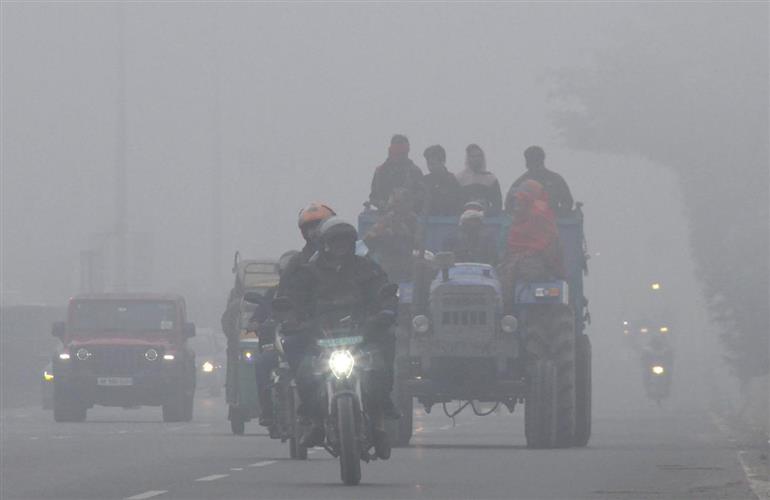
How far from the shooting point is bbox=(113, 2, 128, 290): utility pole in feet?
236

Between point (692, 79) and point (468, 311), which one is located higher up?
point (692, 79)

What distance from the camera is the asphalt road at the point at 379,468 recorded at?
18.4 meters

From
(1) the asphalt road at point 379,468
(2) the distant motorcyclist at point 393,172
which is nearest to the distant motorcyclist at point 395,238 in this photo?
(2) the distant motorcyclist at point 393,172

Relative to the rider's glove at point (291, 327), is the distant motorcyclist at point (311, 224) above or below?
above

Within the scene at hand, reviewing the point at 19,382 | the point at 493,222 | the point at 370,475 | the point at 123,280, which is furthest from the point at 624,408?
the point at 370,475

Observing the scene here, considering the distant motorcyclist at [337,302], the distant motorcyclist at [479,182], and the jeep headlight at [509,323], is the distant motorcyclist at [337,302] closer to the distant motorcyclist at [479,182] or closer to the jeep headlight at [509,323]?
the jeep headlight at [509,323]

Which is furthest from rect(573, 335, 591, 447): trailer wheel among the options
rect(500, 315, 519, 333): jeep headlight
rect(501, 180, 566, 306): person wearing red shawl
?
rect(500, 315, 519, 333): jeep headlight

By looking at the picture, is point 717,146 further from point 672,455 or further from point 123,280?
point 672,455

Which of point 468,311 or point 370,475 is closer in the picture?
point 370,475

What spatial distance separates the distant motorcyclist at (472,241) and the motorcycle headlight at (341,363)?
27.2ft

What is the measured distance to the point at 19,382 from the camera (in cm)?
5244

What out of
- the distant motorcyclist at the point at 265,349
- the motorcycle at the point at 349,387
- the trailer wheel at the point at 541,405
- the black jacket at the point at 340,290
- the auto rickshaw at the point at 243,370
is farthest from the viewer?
the auto rickshaw at the point at 243,370

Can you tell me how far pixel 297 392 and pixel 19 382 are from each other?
35265mm

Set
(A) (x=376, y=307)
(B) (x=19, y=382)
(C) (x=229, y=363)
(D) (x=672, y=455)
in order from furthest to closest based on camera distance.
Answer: (B) (x=19, y=382) → (C) (x=229, y=363) → (D) (x=672, y=455) → (A) (x=376, y=307)
